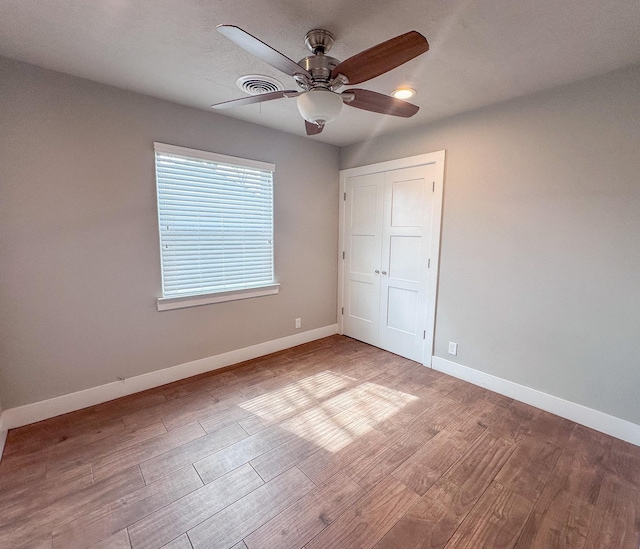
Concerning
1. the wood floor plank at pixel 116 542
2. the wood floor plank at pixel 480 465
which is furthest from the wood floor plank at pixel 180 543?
the wood floor plank at pixel 480 465

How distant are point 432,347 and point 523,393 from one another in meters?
0.84

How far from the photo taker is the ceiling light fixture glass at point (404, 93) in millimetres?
2262

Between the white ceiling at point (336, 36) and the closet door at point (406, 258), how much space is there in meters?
0.97

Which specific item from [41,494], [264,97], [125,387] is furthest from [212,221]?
[41,494]

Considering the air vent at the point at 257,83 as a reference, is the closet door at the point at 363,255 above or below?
below

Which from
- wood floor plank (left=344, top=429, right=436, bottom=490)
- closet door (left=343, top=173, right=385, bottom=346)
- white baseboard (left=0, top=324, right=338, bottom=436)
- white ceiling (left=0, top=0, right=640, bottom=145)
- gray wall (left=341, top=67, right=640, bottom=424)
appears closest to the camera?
white ceiling (left=0, top=0, right=640, bottom=145)

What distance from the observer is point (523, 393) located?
251 centimetres

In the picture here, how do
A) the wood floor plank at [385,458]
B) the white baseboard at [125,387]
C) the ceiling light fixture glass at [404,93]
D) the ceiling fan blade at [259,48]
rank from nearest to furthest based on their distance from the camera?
the ceiling fan blade at [259,48], the wood floor plank at [385,458], the white baseboard at [125,387], the ceiling light fixture glass at [404,93]

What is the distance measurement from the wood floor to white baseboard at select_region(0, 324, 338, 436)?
0.09m

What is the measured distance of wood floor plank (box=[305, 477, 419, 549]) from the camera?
4.46 ft

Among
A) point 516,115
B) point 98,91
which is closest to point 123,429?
point 98,91

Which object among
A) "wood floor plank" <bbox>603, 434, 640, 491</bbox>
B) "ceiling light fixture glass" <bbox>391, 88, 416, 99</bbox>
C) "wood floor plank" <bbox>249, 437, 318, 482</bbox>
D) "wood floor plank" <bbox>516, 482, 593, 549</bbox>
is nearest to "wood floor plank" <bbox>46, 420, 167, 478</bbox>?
"wood floor plank" <bbox>249, 437, 318, 482</bbox>

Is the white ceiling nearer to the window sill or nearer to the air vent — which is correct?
the air vent

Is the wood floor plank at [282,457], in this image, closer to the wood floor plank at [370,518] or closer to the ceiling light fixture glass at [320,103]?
the wood floor plank at [370,518]
